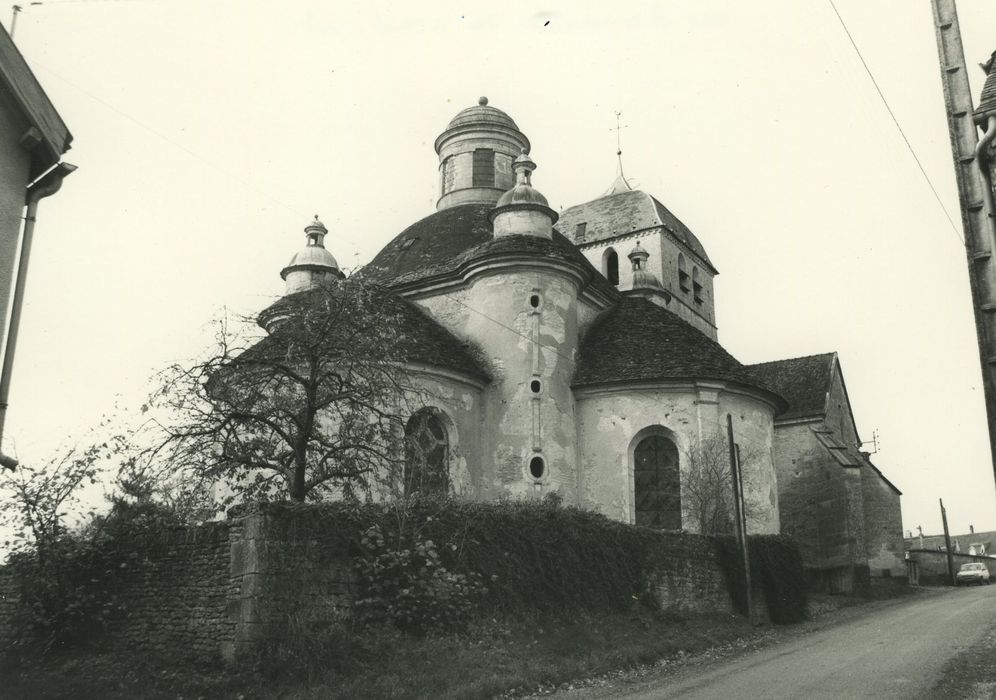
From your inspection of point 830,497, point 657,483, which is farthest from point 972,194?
point 830,497

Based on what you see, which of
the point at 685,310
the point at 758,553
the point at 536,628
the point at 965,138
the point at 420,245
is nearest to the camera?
the point at 965,138

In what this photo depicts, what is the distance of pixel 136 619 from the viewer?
15.0m

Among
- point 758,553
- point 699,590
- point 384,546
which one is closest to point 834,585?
point 758,553

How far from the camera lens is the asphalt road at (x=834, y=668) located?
490 inches

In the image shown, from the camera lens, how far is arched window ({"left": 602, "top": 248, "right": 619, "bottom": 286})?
46.4 metres

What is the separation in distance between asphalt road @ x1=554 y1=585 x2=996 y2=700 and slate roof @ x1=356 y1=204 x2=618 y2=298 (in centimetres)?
1231

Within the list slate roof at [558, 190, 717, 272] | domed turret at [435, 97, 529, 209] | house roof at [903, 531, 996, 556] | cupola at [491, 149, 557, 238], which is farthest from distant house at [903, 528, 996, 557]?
cupola at [491, 149, 557, 238]

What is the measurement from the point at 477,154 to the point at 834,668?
26304 millimetres

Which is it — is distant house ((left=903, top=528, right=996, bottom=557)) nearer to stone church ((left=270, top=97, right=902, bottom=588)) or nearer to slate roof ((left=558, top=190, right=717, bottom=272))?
slate roof ((left=558, top=190, right=717, bottom=272))

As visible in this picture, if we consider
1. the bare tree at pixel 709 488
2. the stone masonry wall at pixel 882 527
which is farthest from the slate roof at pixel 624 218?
the bare tree at pixel 709 488

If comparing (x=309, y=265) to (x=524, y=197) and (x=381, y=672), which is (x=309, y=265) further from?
(x=381, y=672)

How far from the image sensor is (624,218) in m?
46.9

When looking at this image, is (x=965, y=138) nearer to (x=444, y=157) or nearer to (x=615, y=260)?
(x=444, y=157)

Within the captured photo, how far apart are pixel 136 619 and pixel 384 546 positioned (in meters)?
3.96
